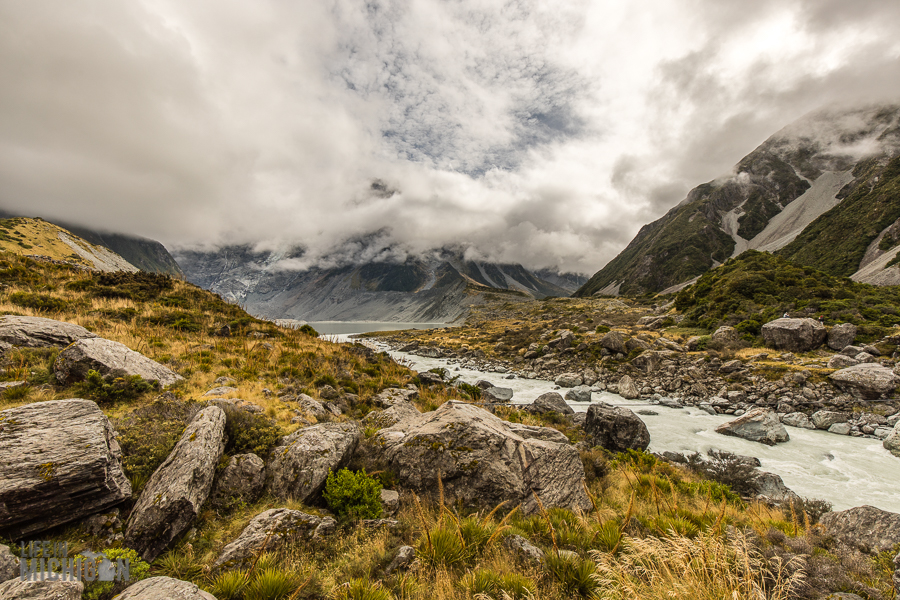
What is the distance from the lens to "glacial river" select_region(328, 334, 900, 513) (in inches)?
406

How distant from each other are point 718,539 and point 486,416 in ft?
17.4

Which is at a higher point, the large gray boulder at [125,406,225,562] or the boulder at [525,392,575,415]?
the large gray boulder at [125,406,225,562]

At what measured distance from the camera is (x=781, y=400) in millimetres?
17141

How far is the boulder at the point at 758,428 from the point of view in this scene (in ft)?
46.4

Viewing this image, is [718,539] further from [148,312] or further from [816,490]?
[148,312]

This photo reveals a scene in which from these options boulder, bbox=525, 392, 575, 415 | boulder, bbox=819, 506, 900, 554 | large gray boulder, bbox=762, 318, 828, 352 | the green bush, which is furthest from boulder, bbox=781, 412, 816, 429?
the green bush

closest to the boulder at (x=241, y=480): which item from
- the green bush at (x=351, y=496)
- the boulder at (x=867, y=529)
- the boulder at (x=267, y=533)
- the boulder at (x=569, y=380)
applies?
the boulder at (x=267, y=533)

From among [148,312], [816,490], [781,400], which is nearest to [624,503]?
[816,490]

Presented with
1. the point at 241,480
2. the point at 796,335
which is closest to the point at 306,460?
the point at 241,480

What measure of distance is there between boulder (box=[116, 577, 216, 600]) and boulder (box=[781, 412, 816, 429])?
922 inches

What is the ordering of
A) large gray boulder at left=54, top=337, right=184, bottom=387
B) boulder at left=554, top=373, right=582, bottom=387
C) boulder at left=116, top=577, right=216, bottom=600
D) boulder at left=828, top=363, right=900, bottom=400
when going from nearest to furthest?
boulder at left=116, top=577, right=216, bottom=600, large gray boulder at left=54, top=337, right=184, bottom=387, boulder at left=828, top=363, right=900, bottom=400, boulder at left=554, top=373, right=582, bottom=387

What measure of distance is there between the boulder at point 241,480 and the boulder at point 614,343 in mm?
30723

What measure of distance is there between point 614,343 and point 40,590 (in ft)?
110

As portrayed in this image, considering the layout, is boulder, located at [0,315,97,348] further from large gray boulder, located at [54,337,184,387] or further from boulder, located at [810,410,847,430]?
boulder, located at [810,410,847,430]
